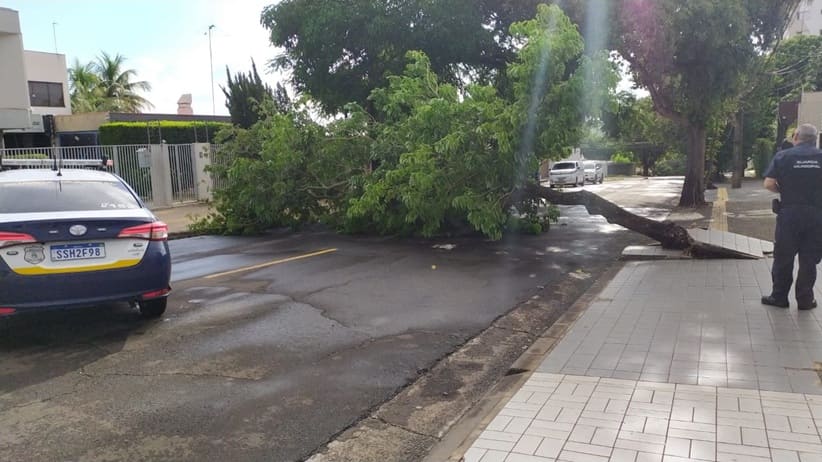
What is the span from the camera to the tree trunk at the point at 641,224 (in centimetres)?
1014

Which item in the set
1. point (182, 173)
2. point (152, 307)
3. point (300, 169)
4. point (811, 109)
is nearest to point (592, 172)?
point (811, 109)

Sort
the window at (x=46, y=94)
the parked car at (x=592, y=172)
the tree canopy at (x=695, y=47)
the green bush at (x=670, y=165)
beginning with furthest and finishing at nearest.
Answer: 1. the green bush at (x=670, y=165)
2. the parked car at (x=592, y=172)
3. the window at (x=46, y=94)
4. the tree canopy at (x=695, y=47)

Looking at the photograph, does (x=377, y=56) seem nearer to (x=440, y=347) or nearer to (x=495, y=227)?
(x=495, y=227)

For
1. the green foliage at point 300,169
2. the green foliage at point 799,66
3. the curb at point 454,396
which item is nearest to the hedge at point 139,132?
the green foliage at point 300,169

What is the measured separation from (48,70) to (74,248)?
34.0 m

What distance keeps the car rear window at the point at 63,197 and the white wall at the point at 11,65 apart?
18125 mm

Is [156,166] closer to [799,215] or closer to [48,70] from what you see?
[48,70]

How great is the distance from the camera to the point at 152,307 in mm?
6789

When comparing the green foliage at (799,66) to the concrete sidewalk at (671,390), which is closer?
the concrete sidewalk at (671,390)

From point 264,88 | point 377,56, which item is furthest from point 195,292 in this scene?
point 264,88

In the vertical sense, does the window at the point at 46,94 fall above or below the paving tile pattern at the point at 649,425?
above

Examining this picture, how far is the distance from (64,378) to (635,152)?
64559 mm

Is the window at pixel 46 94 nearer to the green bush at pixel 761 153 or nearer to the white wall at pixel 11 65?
the white wall at pixel 11 65

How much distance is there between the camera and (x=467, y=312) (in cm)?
723
